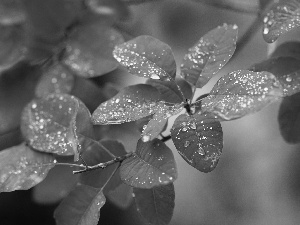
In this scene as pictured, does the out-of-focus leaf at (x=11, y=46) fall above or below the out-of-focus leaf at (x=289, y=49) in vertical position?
below

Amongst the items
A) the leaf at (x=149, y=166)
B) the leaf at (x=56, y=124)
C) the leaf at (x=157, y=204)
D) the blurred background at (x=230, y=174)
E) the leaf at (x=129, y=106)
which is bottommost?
the blurred background at (x=230, y=174)

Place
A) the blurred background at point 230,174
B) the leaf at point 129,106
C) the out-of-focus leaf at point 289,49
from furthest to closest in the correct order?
the blurred background at point 230,174
the out-of-focus leaf at point 289,49
the leaf at point 129,106

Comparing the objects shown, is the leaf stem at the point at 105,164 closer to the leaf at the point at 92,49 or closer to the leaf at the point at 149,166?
the leaf at the point at 149,166

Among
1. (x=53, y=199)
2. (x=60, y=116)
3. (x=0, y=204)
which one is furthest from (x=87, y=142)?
(x=0, y=204)

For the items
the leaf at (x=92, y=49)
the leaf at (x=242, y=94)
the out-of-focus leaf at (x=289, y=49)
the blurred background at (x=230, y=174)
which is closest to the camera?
the leaf at (x=242, y=94)

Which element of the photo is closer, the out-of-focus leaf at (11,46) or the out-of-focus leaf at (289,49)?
the out-of-focus leaf at (289,49)

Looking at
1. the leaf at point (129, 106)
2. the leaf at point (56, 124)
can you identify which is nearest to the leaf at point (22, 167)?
the leaf at point (56, 124)

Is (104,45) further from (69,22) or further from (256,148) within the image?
(256,148)

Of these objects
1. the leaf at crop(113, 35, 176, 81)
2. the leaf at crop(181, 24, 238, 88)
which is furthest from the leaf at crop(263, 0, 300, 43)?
the leaf at crop(113, 35, 176, 81)
